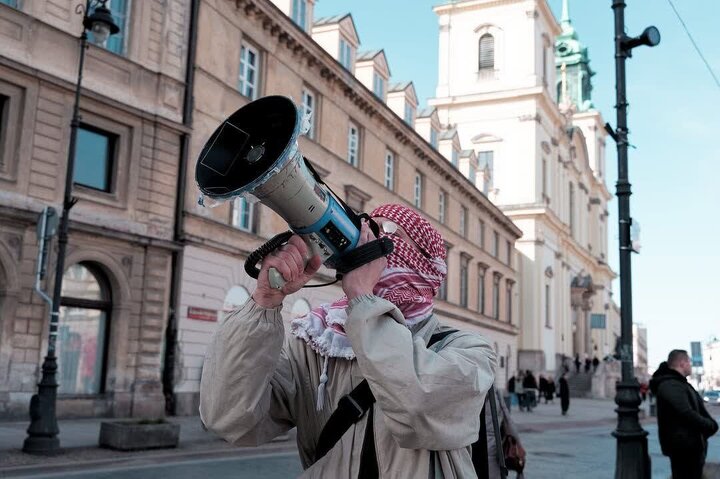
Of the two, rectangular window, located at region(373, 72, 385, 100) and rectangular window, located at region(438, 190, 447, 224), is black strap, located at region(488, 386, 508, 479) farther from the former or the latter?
rectangular window, located at region(438, 190, 447, 224)

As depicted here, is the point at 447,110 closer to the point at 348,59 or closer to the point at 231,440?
the point at 348,59

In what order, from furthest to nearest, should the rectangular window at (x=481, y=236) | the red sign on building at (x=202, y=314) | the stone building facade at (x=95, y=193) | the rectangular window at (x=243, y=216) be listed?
1. the rectangular window at (x=481, y=236)
2. the rectangular window at (x=243, y=216)
3. the red sign on building at (x=202, y=314)
4. the stone building facade at (x=95, y=193)

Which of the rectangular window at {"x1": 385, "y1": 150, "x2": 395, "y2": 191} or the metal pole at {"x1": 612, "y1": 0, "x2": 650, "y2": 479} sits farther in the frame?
the rectangular window at {"x1": 385, "y1": 150, "x2": 395, "y2": 191}

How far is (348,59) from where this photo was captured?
29.7m

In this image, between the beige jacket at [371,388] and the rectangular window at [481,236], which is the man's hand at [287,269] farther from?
the rectangular window at [481,236]

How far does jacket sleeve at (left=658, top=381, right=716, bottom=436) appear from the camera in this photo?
653 cm

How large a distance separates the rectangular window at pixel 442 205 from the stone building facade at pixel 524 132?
35.0 feet

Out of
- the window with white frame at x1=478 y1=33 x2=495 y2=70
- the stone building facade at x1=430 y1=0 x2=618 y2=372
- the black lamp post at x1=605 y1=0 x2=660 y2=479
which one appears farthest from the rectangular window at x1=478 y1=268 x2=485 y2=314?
the black lamp post at x1=605 y1=0 x2=660 y2=479

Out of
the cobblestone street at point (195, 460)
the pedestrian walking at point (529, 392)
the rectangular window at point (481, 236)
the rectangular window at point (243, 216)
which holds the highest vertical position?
the rectangular window at point (481, 236)

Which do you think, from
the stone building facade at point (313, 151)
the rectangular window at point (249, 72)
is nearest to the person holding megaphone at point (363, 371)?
the stone building facade at point (313, 151)

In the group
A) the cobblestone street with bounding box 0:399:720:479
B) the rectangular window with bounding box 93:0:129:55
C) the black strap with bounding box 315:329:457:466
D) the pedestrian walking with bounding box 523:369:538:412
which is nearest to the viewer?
the black strap with bounding box 315:329:457:466

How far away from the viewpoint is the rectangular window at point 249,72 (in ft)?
74.6

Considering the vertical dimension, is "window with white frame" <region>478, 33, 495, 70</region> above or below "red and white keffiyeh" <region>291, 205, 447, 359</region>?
above

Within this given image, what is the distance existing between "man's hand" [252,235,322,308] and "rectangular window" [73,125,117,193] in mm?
16148
